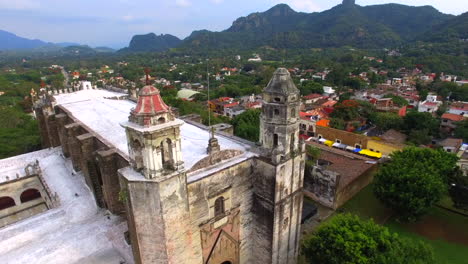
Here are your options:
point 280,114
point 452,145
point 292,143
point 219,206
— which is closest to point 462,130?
point 452,145

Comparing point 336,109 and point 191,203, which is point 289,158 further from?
point 336,109

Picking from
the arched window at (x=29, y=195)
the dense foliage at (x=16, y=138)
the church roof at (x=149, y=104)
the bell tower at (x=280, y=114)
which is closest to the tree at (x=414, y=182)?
the bell tower at (x=280, y=114)

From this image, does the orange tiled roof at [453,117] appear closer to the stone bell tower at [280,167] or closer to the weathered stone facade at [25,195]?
the stone bell tower at [280,167]

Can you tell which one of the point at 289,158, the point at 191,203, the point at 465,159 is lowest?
the point at 465,159

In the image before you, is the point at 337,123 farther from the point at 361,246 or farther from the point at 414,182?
the point at 361,246

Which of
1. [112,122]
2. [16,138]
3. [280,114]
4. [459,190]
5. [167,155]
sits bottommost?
[459,190]

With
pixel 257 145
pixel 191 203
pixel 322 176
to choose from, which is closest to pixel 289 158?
pixel 257 145
